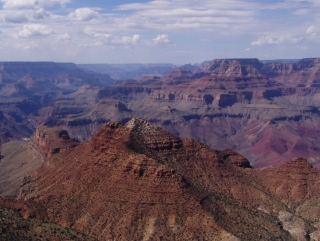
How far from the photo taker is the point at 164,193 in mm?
85500

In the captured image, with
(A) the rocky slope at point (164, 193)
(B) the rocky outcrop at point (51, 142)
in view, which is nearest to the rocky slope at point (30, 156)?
(B) the rocky outcrop at point (51, 142)

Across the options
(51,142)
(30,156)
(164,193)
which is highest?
(164,193)

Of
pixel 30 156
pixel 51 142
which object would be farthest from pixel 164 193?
pixel 30 156

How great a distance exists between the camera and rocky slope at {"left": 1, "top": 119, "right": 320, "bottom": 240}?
268ft

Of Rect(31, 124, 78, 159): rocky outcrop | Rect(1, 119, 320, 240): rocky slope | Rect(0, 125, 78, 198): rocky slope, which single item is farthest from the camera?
Rect(31, 124, 78, 159): rocky outcrop

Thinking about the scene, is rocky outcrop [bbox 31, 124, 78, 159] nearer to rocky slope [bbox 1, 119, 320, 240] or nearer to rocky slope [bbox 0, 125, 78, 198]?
rocky slope [bbox 0, 125, 78, 198]

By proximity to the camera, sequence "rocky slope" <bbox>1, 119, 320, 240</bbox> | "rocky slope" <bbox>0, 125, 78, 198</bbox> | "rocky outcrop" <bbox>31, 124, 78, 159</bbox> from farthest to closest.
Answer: "rocky outcrop" <bbox>31, 124, 78, 159</bbox> → "rocky slope" <bbox>0, 125, 78, 198</bbox> → "rocky slope" <bbox>1, 119, 320, 240</bbox>

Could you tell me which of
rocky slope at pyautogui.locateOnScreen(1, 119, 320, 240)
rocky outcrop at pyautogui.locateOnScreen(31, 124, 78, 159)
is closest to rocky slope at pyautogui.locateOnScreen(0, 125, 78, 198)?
rocky outcrop at pyautogui.locateOnScreen(31, 124, 78, 159)

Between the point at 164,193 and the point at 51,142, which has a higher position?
the point at 164,193

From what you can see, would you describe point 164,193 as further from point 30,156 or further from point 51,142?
point 30,156

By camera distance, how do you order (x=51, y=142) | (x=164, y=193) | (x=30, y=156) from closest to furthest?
(x=164, y=193) < (x=51, y=142) < (x=30, y=156)

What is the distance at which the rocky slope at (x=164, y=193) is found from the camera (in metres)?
81.8

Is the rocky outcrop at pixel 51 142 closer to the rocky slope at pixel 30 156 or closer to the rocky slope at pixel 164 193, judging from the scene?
the rocky slope at pixel 30 156

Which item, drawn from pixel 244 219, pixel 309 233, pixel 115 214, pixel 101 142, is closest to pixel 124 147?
pixel 101 142
